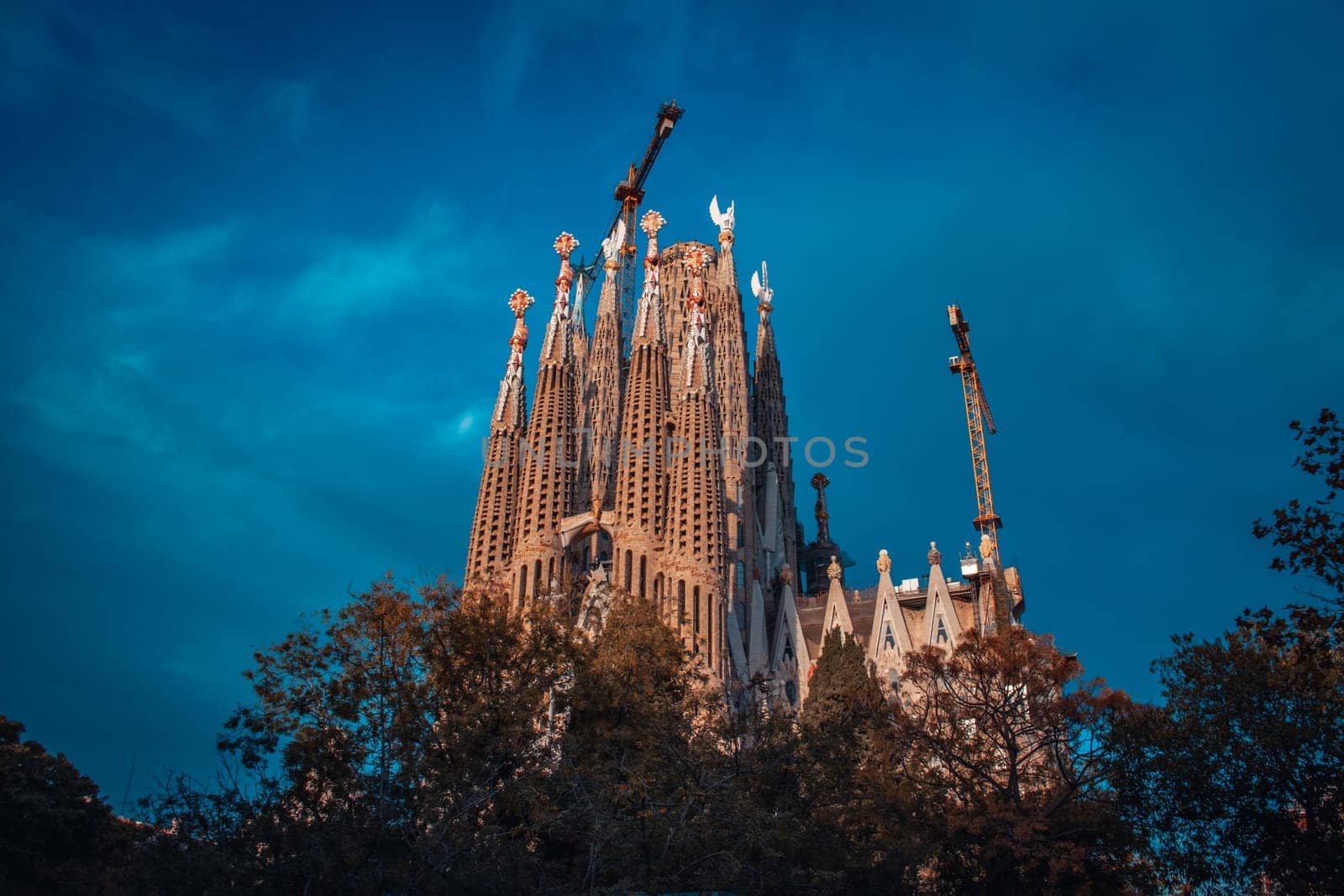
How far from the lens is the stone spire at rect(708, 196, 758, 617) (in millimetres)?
43938

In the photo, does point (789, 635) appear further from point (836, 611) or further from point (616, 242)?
point (616, 242)

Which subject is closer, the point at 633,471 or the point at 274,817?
the point at 274,817

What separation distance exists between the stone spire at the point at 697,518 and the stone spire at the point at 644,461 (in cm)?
55

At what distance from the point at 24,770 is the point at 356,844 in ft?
48.2

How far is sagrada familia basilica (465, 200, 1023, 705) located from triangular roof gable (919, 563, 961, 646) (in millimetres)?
63

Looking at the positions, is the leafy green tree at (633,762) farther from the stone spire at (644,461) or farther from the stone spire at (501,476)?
the stone spire at (501,476)

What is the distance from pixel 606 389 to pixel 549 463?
19154 mm

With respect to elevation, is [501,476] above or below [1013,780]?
above

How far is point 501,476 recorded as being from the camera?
41594 millimetres

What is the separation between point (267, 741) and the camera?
1778 centimetres

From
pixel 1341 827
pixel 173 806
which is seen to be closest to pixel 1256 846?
pixel 1341 827

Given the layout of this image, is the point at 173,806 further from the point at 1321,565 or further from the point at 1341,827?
the point at 1341,827

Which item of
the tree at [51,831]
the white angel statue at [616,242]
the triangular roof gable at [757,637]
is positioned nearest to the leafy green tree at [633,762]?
the tree at [51,831]

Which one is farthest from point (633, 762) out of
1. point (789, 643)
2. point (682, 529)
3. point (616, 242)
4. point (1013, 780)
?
point (616, 242)
